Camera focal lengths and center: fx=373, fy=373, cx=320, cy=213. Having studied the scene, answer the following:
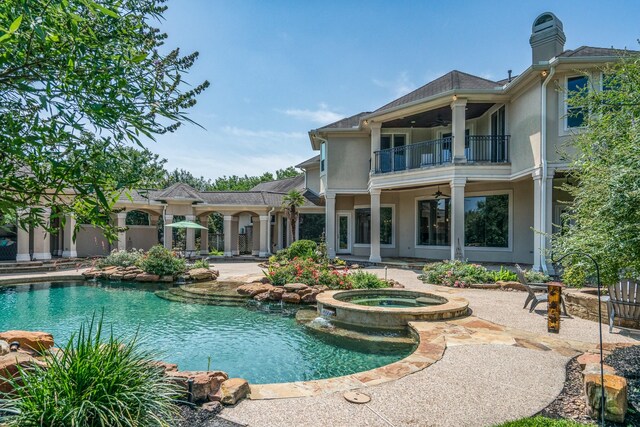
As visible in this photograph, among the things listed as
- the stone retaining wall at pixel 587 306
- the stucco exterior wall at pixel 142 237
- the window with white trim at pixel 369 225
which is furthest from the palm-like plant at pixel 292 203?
the stone retaining wall at pixel 587 306

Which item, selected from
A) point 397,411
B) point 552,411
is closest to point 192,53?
point 397,411

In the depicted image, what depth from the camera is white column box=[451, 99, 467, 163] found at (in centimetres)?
1463

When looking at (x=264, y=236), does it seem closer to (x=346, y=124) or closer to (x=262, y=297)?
(x=346, y=124)

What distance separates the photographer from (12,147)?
240 centimetres

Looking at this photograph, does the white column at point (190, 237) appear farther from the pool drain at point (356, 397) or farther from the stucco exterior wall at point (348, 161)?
the pool drain at point (356, 397)

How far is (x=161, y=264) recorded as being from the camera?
613 inches

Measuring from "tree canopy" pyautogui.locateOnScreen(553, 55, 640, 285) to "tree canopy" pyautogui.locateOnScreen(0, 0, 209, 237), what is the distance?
4.76 m

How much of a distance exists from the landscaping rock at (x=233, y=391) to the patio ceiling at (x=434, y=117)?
47.4 feet

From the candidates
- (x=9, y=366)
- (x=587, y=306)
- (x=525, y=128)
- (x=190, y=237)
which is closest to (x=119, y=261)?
(x=190, y=237)

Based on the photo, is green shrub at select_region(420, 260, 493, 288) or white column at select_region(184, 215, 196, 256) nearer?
green shrub at select_region(420, 260, 493, 288)

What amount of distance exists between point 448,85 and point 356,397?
15256mm

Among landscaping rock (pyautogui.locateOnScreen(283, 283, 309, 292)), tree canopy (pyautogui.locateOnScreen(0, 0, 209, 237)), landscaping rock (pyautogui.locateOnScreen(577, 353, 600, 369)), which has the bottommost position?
landscaping rock (pyautogui.locateOnScreen(283, 283, 309, 292))

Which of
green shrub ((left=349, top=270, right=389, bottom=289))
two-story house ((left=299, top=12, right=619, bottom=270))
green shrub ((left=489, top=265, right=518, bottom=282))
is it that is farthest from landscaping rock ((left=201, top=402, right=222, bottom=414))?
green shrub ((left=489, top=265, right=518, bottom=282))

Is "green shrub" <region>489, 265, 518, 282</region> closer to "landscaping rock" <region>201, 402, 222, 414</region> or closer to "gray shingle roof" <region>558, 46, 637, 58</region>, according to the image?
"gray shingle roof" <region>558, 46, 637, 58</region>
